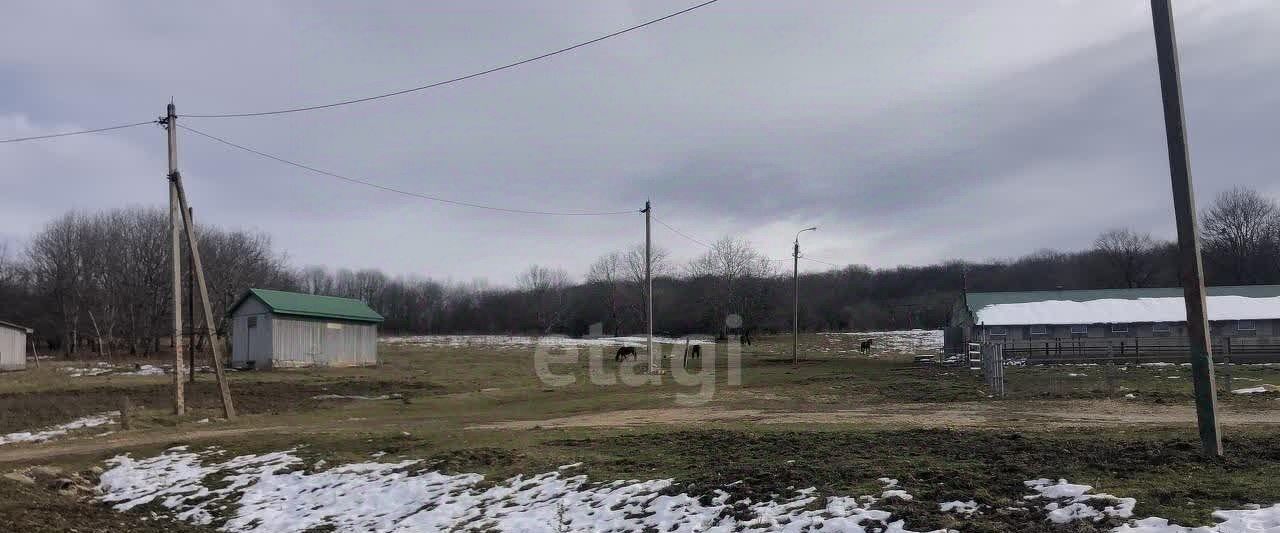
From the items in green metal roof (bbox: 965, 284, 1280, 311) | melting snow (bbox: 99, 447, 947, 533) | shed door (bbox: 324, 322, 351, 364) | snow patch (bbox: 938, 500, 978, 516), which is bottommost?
melting snow (bbox: 99, 447, 947, 533)

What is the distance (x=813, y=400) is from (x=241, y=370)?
30956 mm

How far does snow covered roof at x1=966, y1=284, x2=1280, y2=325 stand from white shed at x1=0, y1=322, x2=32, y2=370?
5724cm

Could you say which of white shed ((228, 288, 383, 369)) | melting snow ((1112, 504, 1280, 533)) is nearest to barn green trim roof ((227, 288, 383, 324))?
white shed ((228, 288, 383, 369))

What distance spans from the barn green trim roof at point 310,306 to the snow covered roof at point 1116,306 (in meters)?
38.1

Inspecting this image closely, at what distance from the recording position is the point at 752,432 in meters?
15.2

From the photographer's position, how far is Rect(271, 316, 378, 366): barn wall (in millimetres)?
44188

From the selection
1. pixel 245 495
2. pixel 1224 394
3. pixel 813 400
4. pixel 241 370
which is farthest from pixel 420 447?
pixel 241 370

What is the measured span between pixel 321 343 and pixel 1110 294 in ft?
162

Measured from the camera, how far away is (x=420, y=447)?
15.8 meters

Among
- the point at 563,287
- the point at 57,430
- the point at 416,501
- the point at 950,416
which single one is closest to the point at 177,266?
the point at 57,430

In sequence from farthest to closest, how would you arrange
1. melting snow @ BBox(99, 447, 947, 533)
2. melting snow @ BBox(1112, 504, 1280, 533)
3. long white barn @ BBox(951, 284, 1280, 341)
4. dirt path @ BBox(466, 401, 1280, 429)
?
long white barn @ BBox(951, 284, 1280, 341), dirt path @ BBox(466, 401, 1280, 429), melting snow @ BBox(99, 447, 947, 533), melting snow @ BBox(1112, 504, 1280, 533)

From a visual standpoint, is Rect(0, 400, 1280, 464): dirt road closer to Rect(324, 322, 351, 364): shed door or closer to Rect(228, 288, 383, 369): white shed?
Rect(228, 288, 383, 369): white shed

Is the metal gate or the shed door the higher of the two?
the shed door

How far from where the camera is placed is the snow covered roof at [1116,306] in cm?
4959
